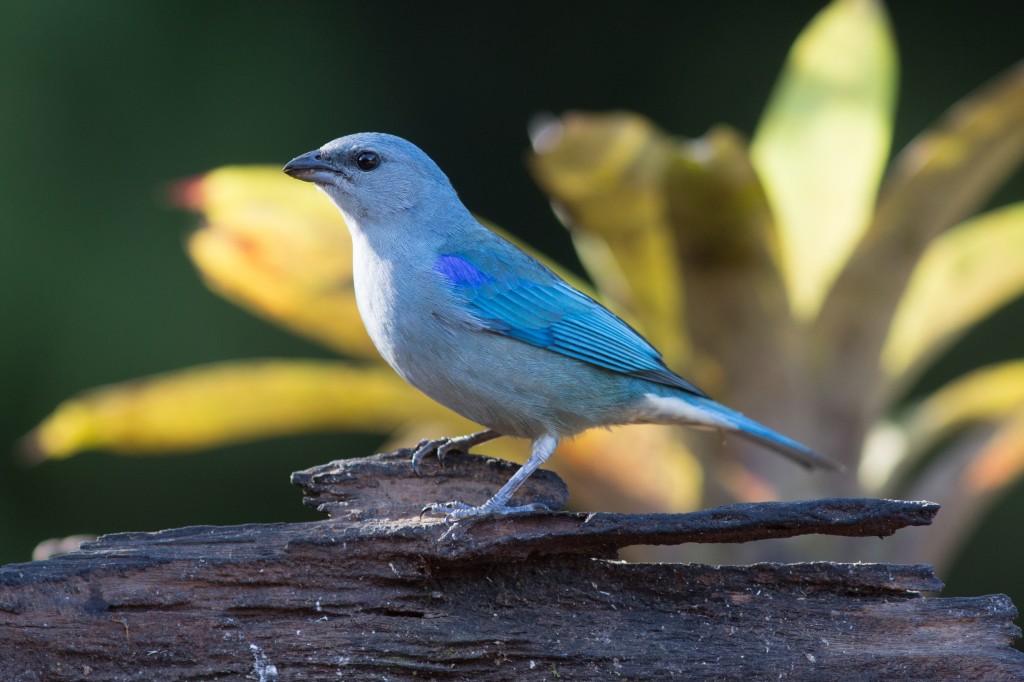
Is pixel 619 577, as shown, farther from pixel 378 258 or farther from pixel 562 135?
pixel 562 135

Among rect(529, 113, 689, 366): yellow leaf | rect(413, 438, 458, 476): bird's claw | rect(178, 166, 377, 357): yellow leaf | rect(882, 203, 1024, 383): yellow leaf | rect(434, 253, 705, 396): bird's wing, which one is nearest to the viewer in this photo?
rect(413, 438, 458, 476): bird's claw

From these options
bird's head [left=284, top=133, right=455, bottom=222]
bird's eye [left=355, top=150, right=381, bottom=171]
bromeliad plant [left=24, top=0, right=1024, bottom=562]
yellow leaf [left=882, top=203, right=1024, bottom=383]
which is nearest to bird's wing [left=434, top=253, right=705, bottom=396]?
bird's head [left=284, top=133, right=455, bottom=222]

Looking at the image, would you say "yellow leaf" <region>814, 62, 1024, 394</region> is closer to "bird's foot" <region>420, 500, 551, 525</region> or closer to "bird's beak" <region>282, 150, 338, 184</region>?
"bird's foot" <region>420, 500, 551, 525</region>

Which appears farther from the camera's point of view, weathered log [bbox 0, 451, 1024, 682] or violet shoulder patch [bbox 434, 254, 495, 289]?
violet shoulder patch [bbox 434, 254, 495, 289]

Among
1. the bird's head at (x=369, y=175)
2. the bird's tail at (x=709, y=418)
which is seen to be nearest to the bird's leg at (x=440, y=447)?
the bird's tail at (x=709, y=418)

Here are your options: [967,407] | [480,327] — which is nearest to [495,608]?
[480,327]

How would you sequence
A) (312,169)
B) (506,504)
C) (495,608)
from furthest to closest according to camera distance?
(312,169)
(506,504)
(495,608)

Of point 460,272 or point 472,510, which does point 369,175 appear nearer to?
point 460,272

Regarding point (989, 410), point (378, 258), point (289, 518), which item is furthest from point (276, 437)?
point (989, 410)
